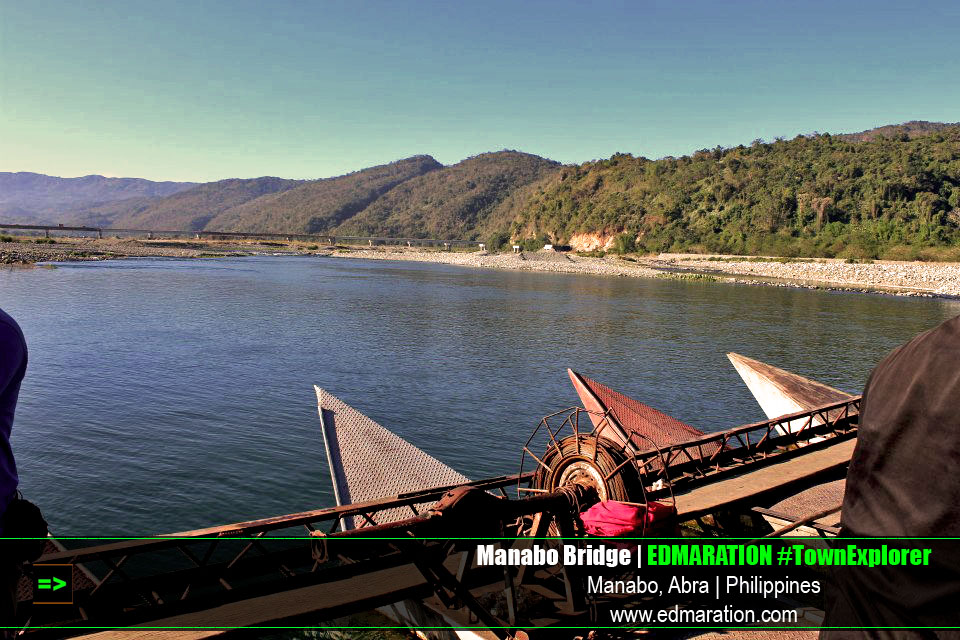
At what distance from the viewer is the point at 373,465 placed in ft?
39.1

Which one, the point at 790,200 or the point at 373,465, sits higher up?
the point at 790,200

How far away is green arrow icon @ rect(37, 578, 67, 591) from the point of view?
205 inches

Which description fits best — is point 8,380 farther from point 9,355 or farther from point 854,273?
point 854,273

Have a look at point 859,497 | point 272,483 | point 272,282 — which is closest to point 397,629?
point 272,483

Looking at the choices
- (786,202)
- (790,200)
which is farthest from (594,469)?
(790,200)

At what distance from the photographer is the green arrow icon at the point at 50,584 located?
17.1ft

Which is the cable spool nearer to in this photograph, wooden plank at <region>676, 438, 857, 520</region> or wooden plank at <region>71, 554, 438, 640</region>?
wooden plank at <region>676, 438, 857, 520</region>

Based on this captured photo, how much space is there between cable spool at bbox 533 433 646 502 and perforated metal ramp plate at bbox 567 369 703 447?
6.61 metres

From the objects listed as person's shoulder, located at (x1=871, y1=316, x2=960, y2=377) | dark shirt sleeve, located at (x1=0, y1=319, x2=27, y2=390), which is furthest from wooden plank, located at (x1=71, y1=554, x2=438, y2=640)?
person's shoulder, located at (x1=871, y1=316, x2=960, y2=377)

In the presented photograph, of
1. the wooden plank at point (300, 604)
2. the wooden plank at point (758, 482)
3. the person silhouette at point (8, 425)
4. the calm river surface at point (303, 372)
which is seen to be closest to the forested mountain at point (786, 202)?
the calm river surface at point (303, 372)

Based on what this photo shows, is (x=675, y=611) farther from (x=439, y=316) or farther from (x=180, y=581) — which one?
(x=439, y=316)

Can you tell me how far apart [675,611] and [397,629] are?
396cm

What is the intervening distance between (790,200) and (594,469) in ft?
383

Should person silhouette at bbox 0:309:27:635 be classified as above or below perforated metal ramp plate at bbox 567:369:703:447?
above
